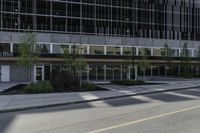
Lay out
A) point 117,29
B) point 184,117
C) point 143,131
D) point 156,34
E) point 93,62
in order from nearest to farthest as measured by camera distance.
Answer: point 143,131
point 184,117
point 93,62
point 117,29
point 156,34

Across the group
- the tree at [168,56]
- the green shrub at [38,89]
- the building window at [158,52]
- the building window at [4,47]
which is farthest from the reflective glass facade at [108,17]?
the green shrub at [38,89]

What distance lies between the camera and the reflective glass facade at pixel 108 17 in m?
57.0

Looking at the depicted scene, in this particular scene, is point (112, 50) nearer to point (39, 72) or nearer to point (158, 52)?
point (158, 52)

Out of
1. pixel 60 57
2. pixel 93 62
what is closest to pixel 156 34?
pixel 93 62

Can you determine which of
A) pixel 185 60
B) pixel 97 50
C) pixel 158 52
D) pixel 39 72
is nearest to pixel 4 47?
pixel 39 72

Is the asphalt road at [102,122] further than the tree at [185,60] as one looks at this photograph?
No

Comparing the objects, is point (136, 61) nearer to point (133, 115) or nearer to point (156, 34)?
point (156, 34)

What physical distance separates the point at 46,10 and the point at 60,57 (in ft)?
40.8

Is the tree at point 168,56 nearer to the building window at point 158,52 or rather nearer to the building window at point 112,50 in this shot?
the building window at point 158,52

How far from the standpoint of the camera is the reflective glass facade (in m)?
57.0

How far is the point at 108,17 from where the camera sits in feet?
213

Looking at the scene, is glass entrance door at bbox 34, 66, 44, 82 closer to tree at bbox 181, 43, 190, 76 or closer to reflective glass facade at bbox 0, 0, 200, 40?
reflective glass facade at bbox 0, 0, 200, 40

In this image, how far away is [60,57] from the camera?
49344mm

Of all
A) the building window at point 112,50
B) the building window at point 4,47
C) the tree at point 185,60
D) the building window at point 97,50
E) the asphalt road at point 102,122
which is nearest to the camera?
the asphalt road at point 102,122
